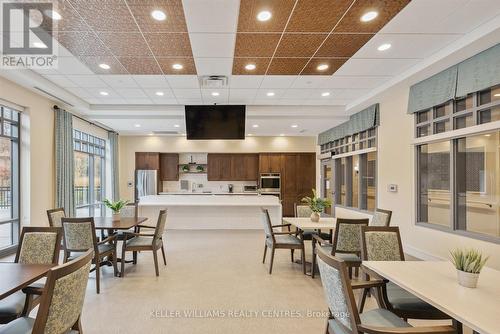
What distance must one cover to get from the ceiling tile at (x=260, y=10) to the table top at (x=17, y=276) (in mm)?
2926

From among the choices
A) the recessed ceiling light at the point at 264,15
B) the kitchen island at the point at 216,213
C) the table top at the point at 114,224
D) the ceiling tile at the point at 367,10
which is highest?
the recessed ceiling light at the point at 264,15

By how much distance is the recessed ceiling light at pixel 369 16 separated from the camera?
2946mm

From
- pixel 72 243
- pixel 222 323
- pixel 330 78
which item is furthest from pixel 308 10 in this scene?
pixel 72 243

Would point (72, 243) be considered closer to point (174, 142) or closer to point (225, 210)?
point (225, 210)

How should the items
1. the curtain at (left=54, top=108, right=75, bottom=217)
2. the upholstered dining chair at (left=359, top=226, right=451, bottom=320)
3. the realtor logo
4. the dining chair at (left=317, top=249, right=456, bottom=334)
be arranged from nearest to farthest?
the dining chair at (left=317, top=249, right=456, bottom=334) < the upholstered dining chair at (left=359, top=226, right=451, bottom=320) < the realtor logo < the curtain at (left=54, top=108, right=75, bottom=217)

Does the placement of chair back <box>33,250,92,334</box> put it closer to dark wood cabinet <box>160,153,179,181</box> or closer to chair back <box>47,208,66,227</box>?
chair back <box>47,208,66,227</box>

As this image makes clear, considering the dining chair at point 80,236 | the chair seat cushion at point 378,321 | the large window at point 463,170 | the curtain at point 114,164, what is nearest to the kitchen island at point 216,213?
the curtain at point 114,164

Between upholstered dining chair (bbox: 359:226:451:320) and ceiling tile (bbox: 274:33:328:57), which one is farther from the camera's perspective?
ceiling tile (bbox: 274:33:328:57)

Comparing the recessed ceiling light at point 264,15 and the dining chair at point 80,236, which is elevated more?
the recessed ceiling light at point 264,15

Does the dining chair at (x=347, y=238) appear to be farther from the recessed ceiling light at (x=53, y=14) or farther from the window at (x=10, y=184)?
the window at (x=10, y=184)

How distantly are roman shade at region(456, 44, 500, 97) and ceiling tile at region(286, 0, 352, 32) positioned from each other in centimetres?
202

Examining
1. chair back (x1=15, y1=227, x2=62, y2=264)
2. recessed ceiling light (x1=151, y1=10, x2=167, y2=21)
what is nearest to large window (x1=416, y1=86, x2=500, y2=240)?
recessed ceiling light (x1=151, y1=10, x2=167, y2=21)

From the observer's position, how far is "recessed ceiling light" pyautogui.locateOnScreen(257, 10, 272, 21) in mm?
2932

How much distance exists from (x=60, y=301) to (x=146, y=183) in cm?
891
